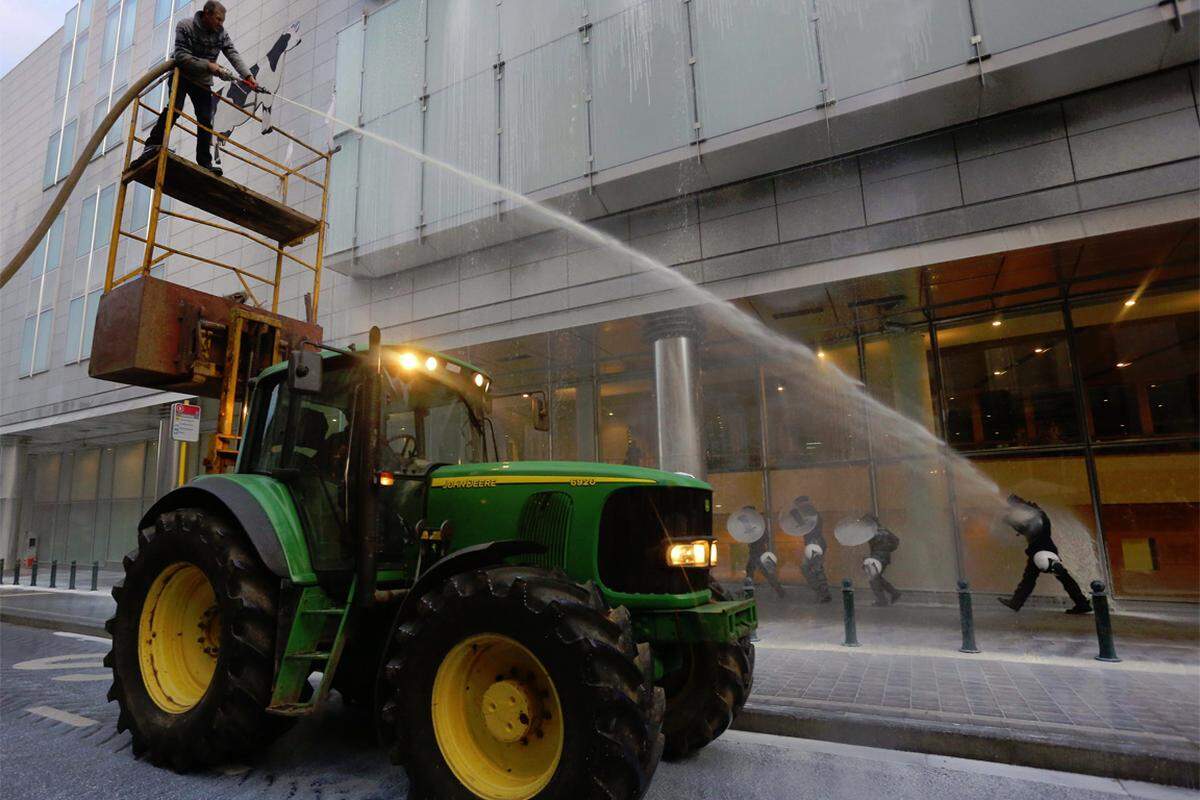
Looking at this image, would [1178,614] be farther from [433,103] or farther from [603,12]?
[433,103]

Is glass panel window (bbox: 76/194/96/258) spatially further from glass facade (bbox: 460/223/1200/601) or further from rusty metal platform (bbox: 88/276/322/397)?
rusty metal platform (bbox: 88/276/322/397)

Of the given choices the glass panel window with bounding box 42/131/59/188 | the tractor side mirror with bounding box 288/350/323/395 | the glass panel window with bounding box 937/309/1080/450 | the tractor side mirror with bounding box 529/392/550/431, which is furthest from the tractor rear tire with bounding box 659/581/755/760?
the glass panel window with bounding box 42/131/59/188

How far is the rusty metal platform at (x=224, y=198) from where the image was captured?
6.37 m

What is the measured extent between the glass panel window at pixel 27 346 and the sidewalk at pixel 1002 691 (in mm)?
18874

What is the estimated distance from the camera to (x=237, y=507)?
415 cm

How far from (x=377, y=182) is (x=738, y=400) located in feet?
29.3

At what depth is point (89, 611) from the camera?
11.2 metres

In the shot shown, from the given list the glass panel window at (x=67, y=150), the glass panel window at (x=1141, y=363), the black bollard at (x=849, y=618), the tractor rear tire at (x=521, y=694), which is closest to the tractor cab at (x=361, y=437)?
the tractor rear tire at (x=521, y=694)

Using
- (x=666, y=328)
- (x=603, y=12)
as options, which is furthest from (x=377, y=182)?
(x=666, y=328)

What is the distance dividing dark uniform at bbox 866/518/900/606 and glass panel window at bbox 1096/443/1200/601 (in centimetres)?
325

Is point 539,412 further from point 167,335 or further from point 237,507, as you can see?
point 167,335

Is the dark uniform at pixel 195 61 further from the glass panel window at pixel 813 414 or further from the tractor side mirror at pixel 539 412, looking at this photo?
the glass panel window at pixel 813 414

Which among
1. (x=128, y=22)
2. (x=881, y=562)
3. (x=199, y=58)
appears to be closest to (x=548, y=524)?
(x=199, y=58)

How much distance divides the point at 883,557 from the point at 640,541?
8992 millimetres
